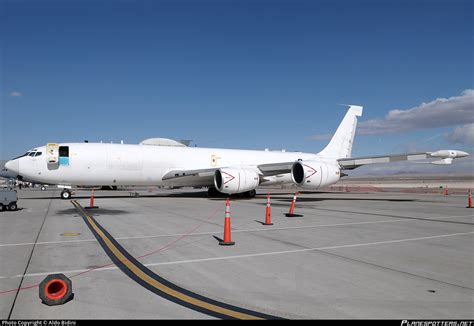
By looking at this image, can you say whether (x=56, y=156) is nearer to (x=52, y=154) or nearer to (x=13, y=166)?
(x=52, y=154)

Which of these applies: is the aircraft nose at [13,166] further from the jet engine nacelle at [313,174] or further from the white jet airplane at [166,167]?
the jet engine nacelle at [313,174]

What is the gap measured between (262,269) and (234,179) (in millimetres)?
16011

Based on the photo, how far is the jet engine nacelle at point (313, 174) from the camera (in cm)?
2092

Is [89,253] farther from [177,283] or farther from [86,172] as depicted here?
[86,172]

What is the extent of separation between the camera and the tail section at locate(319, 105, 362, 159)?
31781 millimetres

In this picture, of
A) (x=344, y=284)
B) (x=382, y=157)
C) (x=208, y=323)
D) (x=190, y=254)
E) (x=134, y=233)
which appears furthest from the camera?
(x=382, y=157)

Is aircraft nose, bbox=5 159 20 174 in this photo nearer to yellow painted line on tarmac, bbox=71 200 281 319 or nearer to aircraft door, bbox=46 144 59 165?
aircraft door, bbox=46 144 59 165

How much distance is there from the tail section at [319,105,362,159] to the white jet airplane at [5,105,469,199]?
19.9ft

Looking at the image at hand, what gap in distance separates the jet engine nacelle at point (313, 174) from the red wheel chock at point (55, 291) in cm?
1739

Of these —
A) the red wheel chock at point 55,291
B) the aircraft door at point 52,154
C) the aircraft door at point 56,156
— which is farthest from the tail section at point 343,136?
the red wheel chock at point 55,291

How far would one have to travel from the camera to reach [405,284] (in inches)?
209

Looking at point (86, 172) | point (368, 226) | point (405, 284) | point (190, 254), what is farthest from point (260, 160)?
point (405, 284)

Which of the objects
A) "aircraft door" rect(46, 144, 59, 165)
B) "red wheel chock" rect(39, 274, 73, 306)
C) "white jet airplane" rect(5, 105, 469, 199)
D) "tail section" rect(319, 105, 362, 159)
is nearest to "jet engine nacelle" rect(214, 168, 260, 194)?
"white jet airplane" rect(5, 105, 469, 199)

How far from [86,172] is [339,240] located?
59.3 ft
